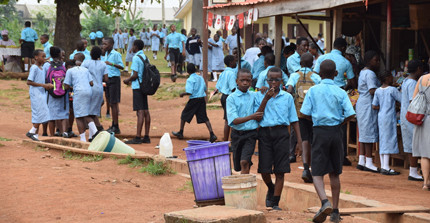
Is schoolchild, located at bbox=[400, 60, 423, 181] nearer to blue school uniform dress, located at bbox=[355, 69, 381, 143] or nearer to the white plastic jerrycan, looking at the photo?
blue school uniform dress, located at bbox=[355, 69, 381, 143]

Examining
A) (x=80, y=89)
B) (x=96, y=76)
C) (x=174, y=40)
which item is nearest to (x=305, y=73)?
(x=80, y=89)

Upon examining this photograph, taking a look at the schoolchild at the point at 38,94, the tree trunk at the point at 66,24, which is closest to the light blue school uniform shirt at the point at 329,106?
the schoolchild at the point at 38,94

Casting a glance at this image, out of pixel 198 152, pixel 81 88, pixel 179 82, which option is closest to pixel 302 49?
pixel 81 88

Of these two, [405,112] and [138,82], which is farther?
[138,82]

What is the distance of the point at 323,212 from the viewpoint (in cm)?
611

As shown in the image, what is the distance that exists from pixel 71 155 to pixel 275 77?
5.24 metres

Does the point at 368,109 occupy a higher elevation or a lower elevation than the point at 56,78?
lower

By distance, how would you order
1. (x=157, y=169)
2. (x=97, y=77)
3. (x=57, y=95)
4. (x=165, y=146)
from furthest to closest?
(x=97, y=77)
(x=57, y=95)
(x=165, y=146)
(x=157, y=169)

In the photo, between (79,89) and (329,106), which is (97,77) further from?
(329,106)

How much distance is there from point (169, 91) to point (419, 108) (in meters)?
14.6

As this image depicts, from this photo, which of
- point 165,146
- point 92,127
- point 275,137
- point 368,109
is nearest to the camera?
point 275,137

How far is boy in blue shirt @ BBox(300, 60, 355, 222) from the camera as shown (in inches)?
254

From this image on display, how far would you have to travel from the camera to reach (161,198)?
7.93 m

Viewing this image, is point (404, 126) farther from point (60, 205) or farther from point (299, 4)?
point (60, 205)
